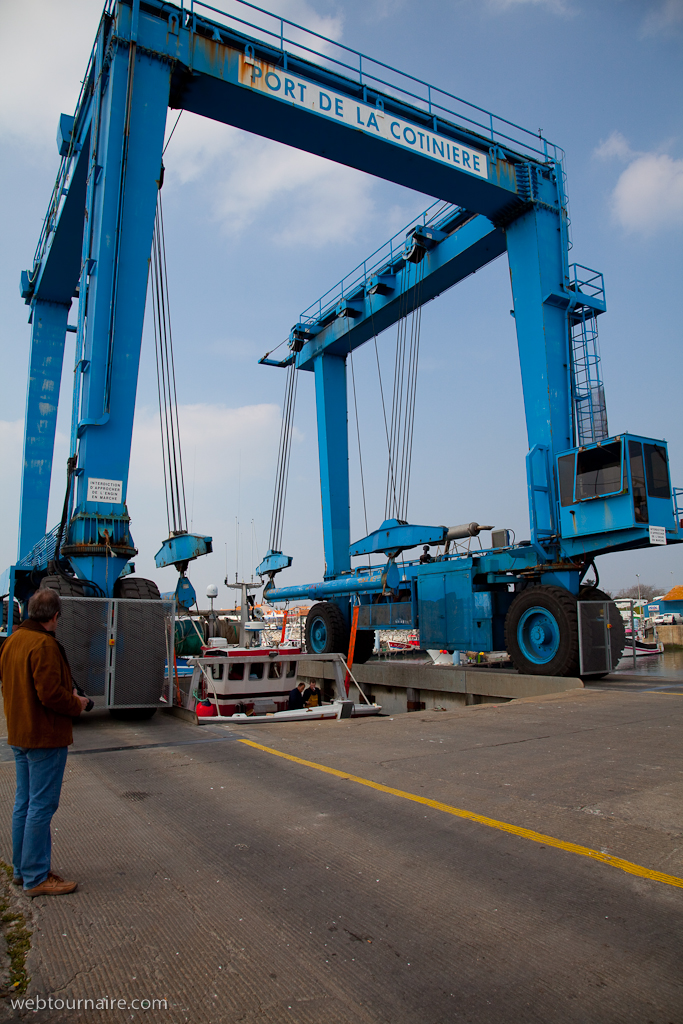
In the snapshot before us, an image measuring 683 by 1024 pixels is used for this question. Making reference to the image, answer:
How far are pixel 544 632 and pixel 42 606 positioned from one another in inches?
464

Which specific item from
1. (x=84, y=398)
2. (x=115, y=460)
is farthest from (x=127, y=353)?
(x=115, y=460)

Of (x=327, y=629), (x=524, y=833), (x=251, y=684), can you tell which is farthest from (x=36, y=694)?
(x=327, y=629)

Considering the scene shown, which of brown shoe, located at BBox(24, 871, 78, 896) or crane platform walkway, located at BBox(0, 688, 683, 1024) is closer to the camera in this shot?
crane platform walkway, located at BBox(0, 688, 683, 1024)

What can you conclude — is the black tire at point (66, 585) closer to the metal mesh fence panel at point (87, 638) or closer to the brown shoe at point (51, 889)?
the metal mesh fence panel at point (87, 638)

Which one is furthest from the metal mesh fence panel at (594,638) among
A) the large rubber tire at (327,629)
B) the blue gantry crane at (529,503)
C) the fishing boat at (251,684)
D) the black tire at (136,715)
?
the black tire at (136,715)

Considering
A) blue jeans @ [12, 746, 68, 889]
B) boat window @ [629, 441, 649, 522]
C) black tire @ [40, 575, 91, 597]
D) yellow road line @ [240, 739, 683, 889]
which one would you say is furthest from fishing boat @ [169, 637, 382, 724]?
blue jeans @ [12, 746, 68, 889]

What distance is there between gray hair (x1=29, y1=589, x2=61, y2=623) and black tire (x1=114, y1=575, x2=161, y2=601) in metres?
6.58

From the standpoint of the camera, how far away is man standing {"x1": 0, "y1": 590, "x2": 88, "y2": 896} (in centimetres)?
332

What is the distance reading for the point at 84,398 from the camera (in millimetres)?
11633

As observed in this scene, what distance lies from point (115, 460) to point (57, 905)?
9.01 metres

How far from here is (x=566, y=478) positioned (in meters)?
14.1

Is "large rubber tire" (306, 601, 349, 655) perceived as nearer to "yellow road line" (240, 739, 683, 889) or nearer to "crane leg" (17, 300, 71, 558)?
"crane leg" (17, 300, 71, 558)

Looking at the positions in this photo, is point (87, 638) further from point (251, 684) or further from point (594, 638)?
point (594, 638)

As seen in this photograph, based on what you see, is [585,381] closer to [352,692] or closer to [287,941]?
[352,692]
